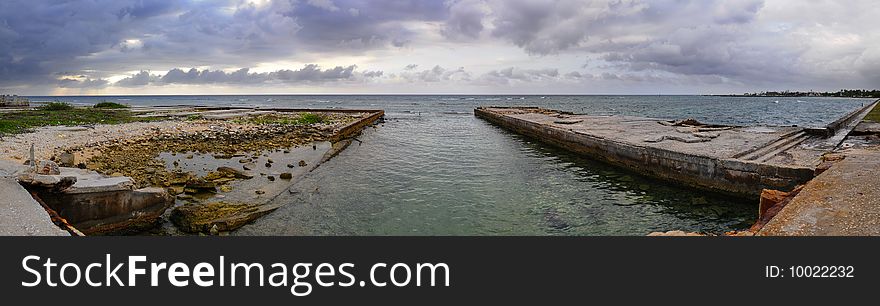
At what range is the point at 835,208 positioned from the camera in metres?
6.38

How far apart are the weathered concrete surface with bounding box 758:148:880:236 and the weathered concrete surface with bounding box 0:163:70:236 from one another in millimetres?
8690

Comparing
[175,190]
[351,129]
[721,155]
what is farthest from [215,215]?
[351,129]

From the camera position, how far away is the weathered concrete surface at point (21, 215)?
5457 mm

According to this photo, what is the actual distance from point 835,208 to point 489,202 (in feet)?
20.8

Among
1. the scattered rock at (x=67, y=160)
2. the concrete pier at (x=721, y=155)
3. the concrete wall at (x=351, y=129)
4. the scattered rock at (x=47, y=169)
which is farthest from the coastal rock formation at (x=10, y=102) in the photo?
the concrete pier at (x=721, y=155)

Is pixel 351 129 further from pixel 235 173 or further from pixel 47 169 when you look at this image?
pixel 47 169

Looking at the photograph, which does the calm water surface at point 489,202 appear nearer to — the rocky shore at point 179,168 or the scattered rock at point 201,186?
the rocky shore at point 179,168

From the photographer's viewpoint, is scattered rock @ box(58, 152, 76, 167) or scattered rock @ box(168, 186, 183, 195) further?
scattered rock @ box(58, 152, 76, 167)

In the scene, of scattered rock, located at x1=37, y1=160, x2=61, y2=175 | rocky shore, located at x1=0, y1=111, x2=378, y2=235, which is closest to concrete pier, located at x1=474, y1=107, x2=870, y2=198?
rocky shore, located at x1=0, y1=111, x2=378, y2=235

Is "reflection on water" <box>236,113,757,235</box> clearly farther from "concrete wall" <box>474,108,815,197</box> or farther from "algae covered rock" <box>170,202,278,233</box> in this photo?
"concrete wall" <box>474,108,815,197</box>

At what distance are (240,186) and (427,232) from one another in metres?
5.84

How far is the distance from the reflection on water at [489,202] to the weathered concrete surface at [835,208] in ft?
6.56

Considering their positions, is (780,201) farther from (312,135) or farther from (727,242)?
(312,135)

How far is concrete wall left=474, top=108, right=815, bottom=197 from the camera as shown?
11.0m
